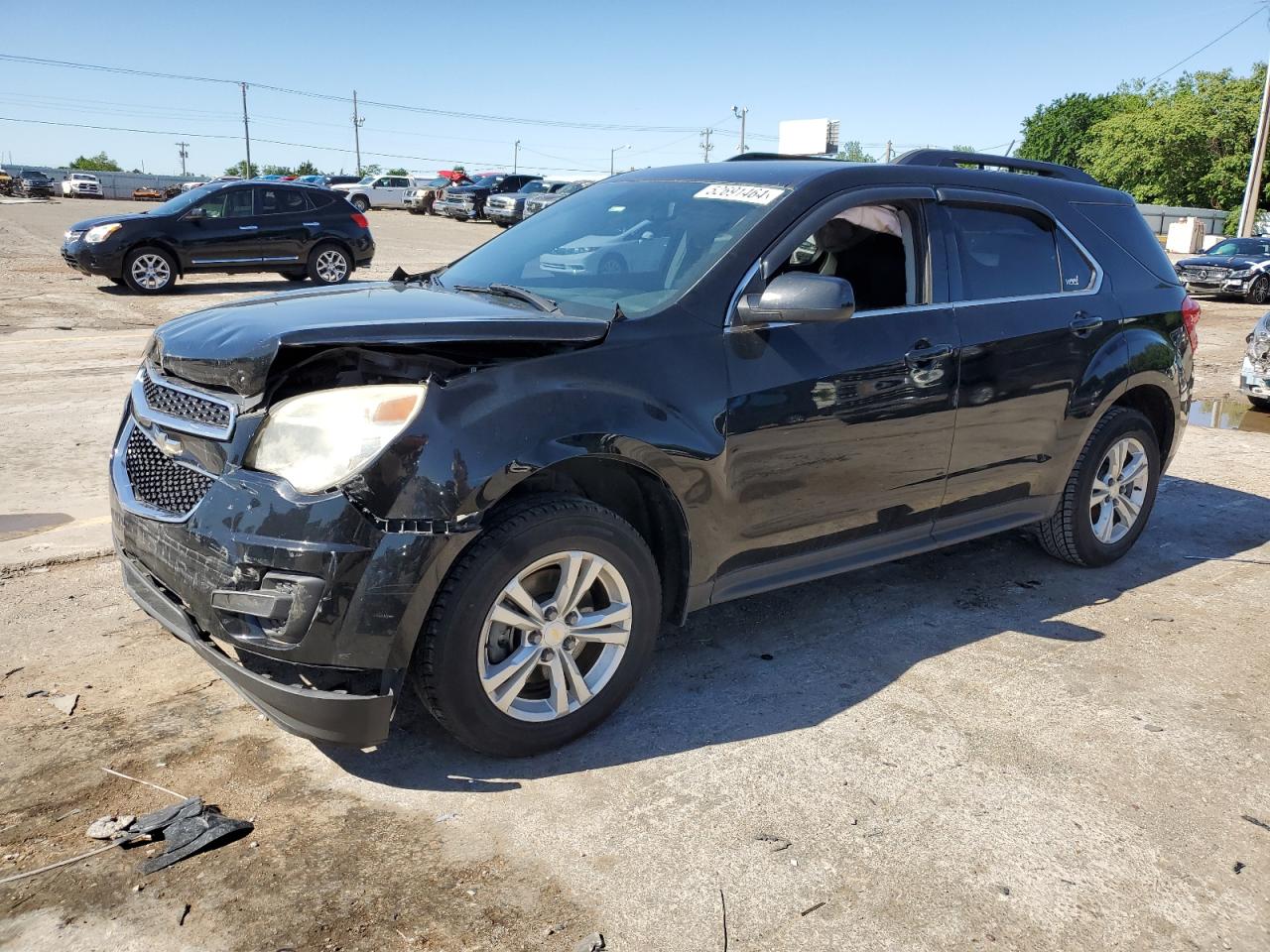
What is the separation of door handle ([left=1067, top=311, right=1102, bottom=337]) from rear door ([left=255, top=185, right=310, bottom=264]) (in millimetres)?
14201

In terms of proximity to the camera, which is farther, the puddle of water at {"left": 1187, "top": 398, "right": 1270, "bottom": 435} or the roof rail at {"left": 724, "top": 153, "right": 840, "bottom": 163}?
the puddle of water at {"left": 1187, "top": 398, "right": 1270, "bottom": 435}

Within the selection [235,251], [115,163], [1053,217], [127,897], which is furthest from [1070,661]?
[115,163]

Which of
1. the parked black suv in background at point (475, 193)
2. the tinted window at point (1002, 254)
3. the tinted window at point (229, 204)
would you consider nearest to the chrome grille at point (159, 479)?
the tinted window at point (1002, 254)

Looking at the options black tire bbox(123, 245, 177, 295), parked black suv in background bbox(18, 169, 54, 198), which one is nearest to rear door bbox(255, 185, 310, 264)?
black tire bbox(123, 245, 177, 295)

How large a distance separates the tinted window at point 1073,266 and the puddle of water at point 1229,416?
496 centimetres

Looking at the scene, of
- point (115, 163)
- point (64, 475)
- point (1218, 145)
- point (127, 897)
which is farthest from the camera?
point (115, 163)

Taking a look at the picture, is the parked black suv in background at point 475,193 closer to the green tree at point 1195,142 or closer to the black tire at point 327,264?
the black tire at point 327,264

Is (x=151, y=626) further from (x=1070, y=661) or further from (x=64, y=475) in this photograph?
(x=1070, y=661)

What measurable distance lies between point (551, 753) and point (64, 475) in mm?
4254

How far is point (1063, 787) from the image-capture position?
3.28 m

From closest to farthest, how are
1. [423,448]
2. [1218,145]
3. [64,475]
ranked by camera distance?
1. [423,448]
2. [64,475]
3. [1218,145]

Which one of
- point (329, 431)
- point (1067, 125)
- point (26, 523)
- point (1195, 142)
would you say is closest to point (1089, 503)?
point (329, 431)

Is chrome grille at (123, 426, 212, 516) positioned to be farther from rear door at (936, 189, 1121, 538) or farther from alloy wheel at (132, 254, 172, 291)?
alloy wheel at (132, 254, 172, 291)

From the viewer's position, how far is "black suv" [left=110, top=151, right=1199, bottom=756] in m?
2.87
